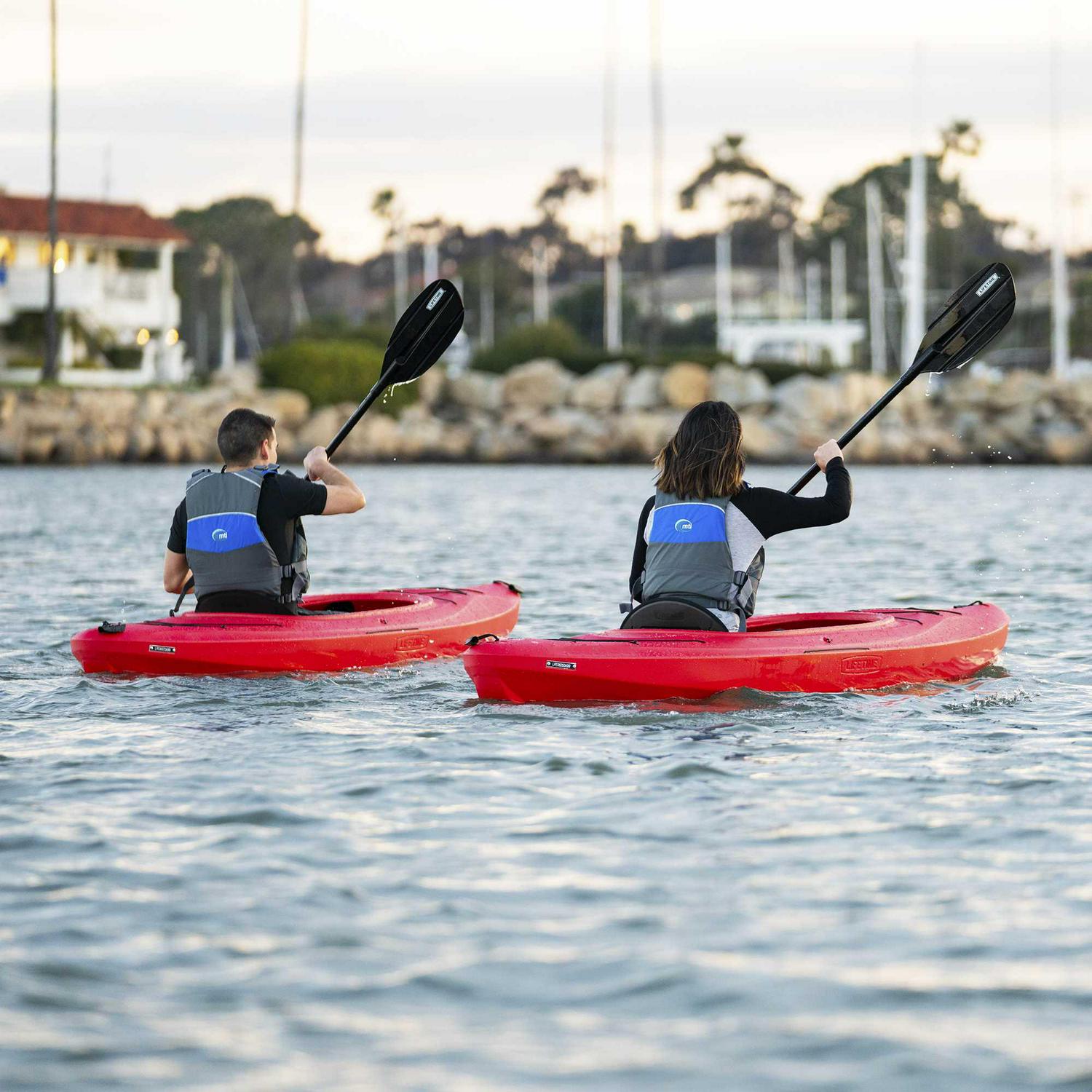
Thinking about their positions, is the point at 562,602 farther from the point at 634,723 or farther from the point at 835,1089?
the point at 835,1089

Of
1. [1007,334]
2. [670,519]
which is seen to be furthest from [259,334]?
[670,519]

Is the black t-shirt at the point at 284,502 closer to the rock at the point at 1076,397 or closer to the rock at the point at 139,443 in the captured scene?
the rock at the point at 139,443

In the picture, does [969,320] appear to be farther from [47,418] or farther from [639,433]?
[639,433]

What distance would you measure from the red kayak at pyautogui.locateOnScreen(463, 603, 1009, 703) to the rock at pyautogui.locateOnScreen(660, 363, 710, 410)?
109 feet

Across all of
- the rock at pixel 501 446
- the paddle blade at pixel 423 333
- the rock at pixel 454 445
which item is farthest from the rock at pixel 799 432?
the paddle blade at pixel 423 333

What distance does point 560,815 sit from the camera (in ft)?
18.0

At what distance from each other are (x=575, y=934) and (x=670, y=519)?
9.63ft

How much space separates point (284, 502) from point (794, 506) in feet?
7.34

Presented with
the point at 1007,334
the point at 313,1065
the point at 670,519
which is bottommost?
the point at 313,1065

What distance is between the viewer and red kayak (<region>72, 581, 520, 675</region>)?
773 centimetres

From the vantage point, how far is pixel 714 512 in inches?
275

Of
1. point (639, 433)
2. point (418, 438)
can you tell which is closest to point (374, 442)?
point (418, 438)

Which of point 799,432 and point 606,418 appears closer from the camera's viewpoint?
point 799,432

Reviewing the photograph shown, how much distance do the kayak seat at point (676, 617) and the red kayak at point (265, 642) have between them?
150cm
